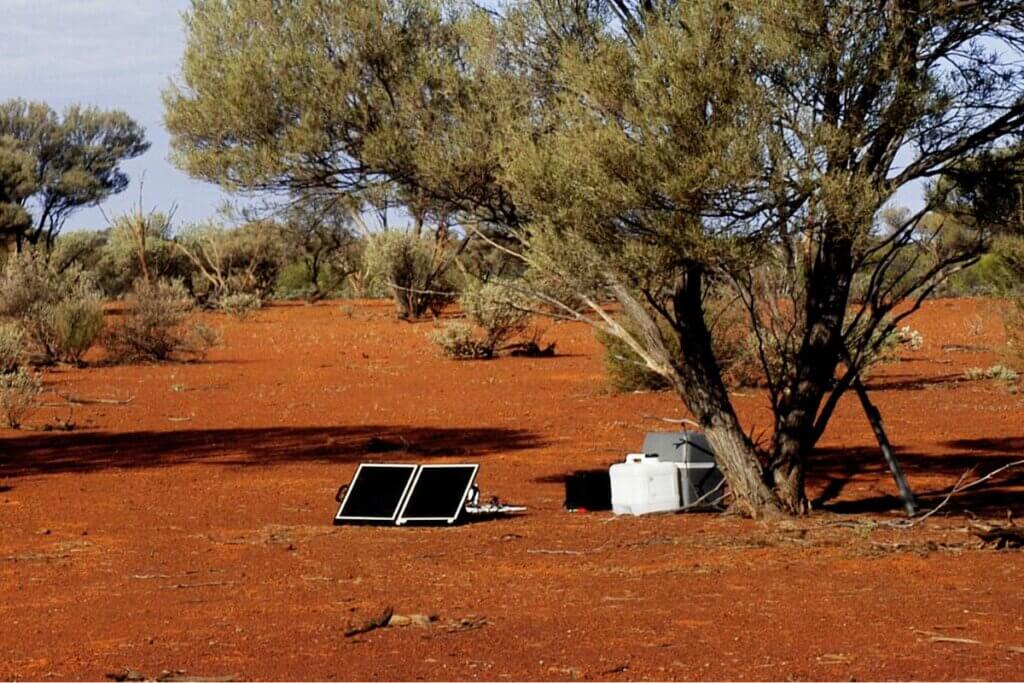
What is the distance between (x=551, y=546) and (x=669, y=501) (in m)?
1.73

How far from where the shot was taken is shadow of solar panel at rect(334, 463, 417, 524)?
11477mm

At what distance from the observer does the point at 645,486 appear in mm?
11680

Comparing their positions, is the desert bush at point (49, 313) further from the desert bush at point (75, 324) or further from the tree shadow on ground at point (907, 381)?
the tree shadow on ground at point (907, 381)

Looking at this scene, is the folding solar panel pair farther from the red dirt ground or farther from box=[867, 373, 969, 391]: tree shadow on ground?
box=[867, 373, 969, 391]: tree shadow on ground

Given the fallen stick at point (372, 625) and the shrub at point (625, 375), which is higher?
the shrub at point (625, 375)

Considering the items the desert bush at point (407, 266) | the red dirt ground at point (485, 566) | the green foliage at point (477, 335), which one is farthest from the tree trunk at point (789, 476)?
the desert bush at point (407, 266)

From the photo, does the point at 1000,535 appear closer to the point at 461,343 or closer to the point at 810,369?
the point at 810,369

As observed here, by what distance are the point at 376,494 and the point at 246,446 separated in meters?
6.14

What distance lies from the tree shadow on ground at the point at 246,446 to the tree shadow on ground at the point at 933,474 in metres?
3.84

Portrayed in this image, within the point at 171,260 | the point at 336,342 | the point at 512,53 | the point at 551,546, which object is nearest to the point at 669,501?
the point at 551,546

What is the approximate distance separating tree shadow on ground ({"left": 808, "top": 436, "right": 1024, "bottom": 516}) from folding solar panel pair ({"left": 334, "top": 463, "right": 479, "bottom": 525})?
3.03 metres

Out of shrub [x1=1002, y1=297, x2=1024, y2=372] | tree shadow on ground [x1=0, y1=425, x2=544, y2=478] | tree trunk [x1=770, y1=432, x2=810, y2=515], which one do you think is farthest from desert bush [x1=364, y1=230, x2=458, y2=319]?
tree trunk [x1=770, y1=432, x2=810, y2=515]

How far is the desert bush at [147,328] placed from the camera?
1195 inches

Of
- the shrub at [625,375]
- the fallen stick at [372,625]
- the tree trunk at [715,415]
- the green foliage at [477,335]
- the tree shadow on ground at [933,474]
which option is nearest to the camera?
the fallen stick at [372,625]
